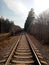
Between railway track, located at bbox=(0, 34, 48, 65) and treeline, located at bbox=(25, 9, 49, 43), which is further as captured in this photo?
treeline, located at bbox=(25, 9, 49, 43)

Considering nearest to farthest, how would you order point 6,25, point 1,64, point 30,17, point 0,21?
point 1,64, point 0,21, point 6,25, point 30,17

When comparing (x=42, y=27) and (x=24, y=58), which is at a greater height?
(x=42, y=27)

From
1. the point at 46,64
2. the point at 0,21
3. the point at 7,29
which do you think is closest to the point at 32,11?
the point at 7,29

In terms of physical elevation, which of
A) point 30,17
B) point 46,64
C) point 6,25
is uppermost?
point 30,17

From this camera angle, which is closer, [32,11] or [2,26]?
[2,26]

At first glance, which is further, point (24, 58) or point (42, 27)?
point (42, 27)

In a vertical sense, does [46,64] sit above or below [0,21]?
below

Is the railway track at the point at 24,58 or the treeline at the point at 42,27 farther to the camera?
the treeline at the point at 42,27

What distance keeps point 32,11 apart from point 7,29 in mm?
24158

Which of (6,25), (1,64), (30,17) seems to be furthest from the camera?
(30,17)

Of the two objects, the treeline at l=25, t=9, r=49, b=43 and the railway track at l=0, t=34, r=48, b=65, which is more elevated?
the treeline at l=25, t=9, r=49, b=43

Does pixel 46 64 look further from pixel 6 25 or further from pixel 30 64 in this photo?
pixel 6 25

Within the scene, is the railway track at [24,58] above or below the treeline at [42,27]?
below

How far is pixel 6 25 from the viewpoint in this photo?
84.4 metres
